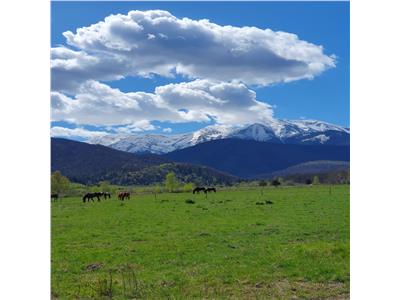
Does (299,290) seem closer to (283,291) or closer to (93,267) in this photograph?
(283,291)

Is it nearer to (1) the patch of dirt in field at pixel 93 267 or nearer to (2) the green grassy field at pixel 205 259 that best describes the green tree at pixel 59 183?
(2) the green grassy field at pixel 205 259

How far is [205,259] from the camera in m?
14.6

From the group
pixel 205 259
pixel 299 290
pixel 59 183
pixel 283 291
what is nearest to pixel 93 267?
pixel 205 259

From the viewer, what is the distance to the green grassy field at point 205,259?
1138cm

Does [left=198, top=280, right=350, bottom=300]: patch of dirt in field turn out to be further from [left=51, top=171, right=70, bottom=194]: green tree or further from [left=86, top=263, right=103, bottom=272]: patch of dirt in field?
[left=51, top=171, right=70, bottom=194]: green tree

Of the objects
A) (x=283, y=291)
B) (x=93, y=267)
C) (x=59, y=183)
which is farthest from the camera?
(x=59, y=183)

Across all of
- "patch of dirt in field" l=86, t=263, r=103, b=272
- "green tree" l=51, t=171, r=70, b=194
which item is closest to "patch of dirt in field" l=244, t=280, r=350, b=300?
"patch of dirt in field" l=86, t=263, r=103, b=272

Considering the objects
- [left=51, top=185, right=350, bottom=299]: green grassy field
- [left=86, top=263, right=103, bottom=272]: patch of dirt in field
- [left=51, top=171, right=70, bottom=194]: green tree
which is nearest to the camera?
[left=51, top=185, right=350, bottom=299]: green grassy field

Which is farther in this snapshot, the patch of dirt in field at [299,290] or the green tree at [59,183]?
the green tree at [59,183]

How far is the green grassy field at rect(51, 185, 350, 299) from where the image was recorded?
11383 millimetres

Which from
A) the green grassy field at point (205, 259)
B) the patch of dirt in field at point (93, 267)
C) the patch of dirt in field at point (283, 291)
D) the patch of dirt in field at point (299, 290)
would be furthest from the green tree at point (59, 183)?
the patch of dirt in field at point (299, 290)

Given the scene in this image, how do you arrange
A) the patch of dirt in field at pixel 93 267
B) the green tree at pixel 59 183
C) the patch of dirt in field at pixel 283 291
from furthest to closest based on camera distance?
the green tree at pixel 59 183, the patch of dirt in field at pixel 93 267, the patch of dirt in field at pixel 283 291
